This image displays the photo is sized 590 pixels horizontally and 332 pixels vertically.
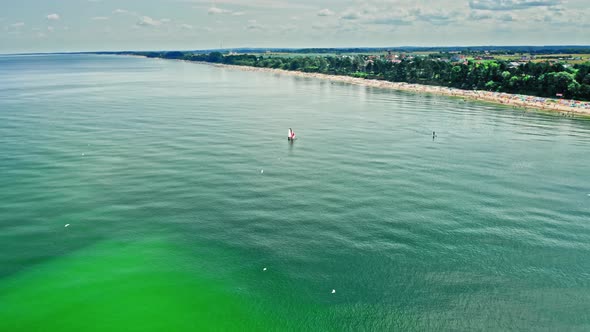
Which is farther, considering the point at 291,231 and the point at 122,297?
the point at 291,231

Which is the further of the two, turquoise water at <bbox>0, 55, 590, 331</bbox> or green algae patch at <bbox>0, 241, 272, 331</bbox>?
turquoise water at <bbox>0, 55, 590, 331</bbox>

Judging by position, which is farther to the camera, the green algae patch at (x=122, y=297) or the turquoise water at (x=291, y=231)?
the turquoise water at (x=291, y=231)

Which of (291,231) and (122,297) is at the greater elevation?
(291,231)

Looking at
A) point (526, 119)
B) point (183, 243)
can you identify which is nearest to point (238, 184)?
point (183, 243)

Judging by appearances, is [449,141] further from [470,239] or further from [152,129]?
[152,129]
